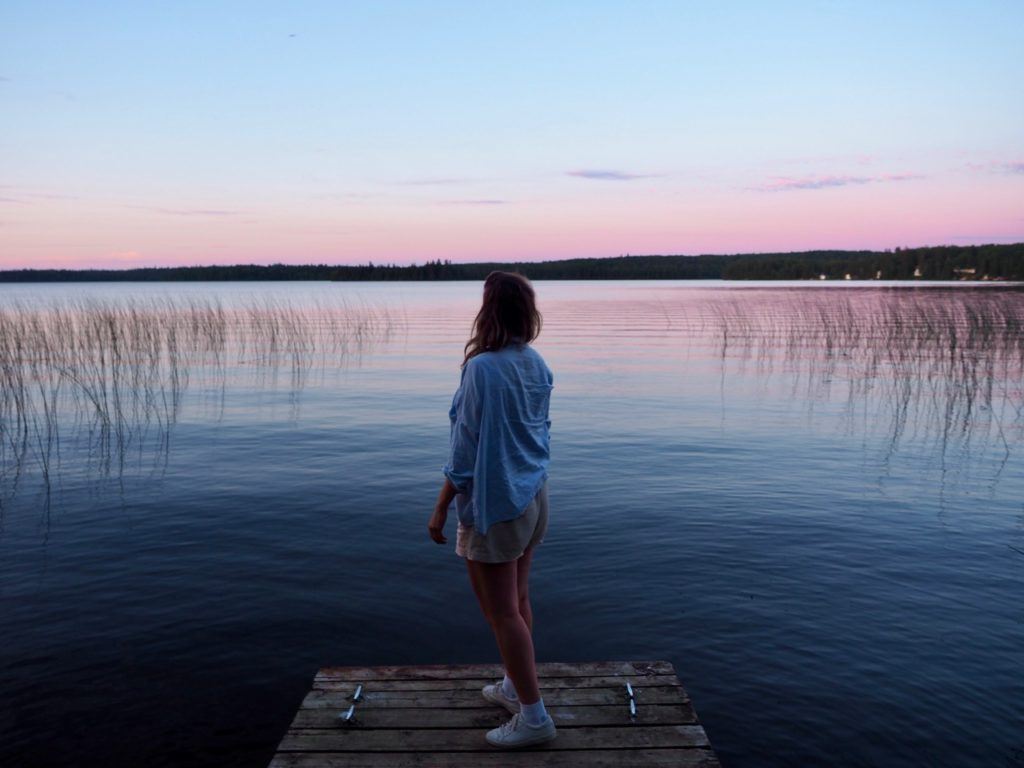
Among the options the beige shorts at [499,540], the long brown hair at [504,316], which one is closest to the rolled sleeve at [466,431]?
the long brown hair at [504,316]

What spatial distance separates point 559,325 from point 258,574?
3470cm

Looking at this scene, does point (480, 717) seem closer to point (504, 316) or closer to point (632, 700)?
point (632, 700)

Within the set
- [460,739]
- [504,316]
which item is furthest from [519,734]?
[504,316]

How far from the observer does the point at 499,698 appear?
4219 millimetres

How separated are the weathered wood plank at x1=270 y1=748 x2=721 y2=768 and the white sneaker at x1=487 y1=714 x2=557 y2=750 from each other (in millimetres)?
47

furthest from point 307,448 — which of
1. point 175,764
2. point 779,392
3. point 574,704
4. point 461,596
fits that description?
point 779,392

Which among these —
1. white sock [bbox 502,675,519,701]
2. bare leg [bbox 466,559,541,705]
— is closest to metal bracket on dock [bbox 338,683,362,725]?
white sock [bbox 502,675,519,701]

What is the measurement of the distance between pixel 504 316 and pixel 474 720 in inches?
82.9

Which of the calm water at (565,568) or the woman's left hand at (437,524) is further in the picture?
the calm water at (565,568)

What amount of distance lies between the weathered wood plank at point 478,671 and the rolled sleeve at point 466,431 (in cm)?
144

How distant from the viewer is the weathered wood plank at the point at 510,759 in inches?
147

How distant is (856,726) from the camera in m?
5.02

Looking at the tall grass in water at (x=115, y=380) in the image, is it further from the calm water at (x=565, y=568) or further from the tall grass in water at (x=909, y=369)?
the tall grass in water at (x=909, y=369)

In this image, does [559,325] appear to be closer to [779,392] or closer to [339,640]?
[779,392]
